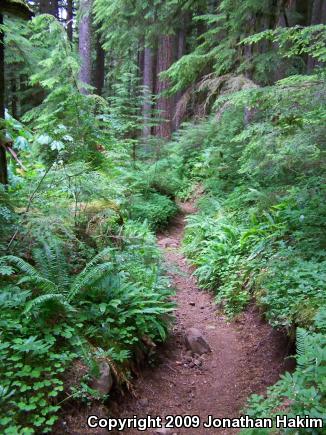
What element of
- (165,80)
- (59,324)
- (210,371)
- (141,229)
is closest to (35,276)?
(59,324)

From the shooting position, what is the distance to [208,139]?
1346 cm

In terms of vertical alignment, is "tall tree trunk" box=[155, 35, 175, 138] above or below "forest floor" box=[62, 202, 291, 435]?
above

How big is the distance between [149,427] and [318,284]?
2586 millimetres

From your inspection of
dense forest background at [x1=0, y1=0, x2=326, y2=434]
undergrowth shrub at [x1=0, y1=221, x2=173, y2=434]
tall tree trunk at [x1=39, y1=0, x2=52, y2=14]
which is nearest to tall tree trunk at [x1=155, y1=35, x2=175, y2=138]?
dense forest background at [x1=0, y1=0, x2=326, y2=434]

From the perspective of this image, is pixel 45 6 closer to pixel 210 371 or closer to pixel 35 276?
pixel 35 276

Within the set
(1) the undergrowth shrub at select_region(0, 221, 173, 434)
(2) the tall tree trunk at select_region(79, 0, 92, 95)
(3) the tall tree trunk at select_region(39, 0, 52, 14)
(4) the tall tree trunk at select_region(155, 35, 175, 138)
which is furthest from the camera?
(3) the tall tree trunk at select_region(39, 0, 52, 14)

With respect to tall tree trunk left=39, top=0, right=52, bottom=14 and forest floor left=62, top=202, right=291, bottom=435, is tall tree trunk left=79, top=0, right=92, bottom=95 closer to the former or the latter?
tall tree trunk left=39, top=0, right=52, bottom=14

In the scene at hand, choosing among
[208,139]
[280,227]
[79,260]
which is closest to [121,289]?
[79,260]

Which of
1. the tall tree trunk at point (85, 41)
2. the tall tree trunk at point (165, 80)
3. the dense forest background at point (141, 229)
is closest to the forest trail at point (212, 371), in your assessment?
the dense forest background at point (141, 229)

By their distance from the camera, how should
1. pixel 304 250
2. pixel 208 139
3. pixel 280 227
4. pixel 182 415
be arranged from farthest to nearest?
pixel 208 139 < pixel 280 227 < pixel 304 250 < pixel 182 415

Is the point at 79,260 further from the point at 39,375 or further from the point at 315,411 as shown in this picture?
the point at 315,411

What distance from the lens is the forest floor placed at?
423cm

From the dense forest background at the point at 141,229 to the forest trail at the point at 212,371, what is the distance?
291 mm

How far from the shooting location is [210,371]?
16.7ft
